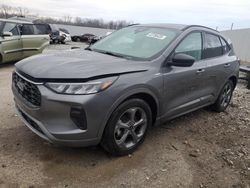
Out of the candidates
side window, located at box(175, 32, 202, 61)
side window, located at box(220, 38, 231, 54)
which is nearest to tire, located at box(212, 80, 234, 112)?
side window, located at box(220, 38, 231, 54)

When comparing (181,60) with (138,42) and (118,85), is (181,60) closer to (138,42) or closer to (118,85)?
(138,42)

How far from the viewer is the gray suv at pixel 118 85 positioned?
3.35m

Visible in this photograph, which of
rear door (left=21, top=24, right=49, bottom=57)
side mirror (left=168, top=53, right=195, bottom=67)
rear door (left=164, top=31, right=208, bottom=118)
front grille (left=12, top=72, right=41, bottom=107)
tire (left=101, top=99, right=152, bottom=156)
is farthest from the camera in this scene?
rear door (left=21, top=24, right=49, bottom=57)

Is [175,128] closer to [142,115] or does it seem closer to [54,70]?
[142,115]

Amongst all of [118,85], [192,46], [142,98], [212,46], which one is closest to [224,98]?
[212,46]

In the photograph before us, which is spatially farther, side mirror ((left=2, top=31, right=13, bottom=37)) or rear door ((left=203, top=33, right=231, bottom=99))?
side mirror ((left=2, top=31, right=13, bottom=37))

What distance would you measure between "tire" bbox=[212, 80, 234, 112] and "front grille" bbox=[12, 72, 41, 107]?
3.70 meters

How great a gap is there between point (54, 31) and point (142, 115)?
24.0m

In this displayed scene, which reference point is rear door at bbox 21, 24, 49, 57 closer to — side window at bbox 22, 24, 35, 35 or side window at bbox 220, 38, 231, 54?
side window at bbox 22, 24, 35, 35

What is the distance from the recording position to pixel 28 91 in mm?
3605

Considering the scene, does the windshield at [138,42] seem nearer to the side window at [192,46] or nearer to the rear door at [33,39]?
the side window at [192,46]

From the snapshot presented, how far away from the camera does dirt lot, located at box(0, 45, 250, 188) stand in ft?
11.2

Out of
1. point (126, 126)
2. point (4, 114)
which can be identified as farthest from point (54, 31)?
A: point (126, 126)

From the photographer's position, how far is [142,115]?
159 inches
